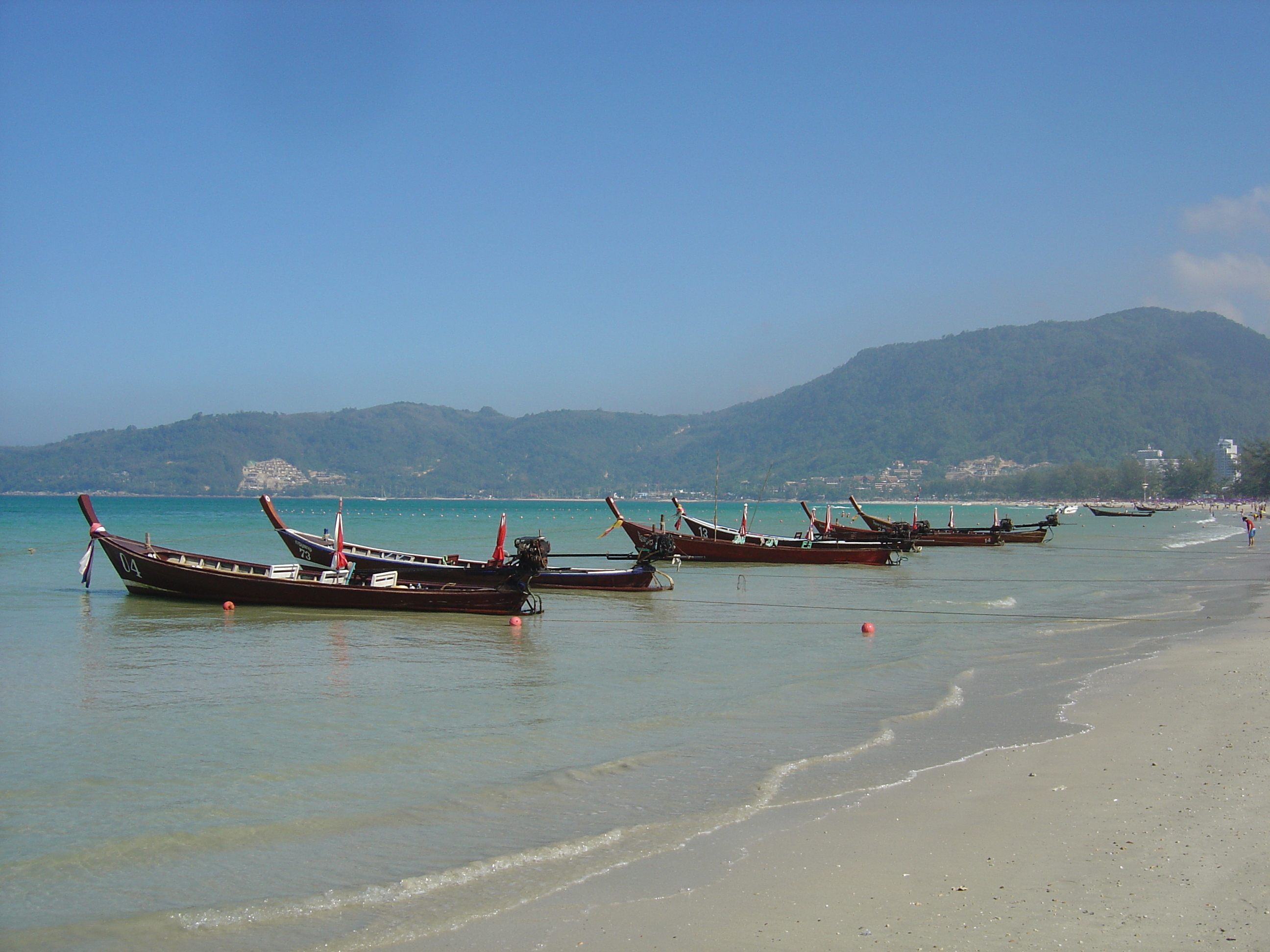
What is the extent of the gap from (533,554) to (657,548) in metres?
7.20

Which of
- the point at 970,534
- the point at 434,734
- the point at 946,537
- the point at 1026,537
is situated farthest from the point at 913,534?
the point at 434,734

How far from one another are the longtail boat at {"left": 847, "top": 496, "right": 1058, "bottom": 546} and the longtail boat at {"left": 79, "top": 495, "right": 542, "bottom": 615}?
37.6m

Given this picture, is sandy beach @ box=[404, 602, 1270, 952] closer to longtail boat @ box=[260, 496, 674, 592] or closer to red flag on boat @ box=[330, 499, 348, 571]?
longtail boat @ box=[260, 496, 674, 592]

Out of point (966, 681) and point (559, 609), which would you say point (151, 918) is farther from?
point (559, 609)

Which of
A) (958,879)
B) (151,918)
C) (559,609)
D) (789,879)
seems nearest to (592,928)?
(789,879)

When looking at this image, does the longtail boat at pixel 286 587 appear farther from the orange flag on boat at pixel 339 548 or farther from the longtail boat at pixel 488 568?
the longtail boat at pixel 488 568

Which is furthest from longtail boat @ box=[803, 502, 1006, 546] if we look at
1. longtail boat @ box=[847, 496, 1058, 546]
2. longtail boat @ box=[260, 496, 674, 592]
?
longtail boat @ box=[260, 496, 674, 592]

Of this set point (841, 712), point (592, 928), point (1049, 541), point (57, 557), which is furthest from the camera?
point (1049, 541)

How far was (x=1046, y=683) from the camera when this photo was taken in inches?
620

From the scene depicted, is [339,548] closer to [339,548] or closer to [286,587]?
[339,548]

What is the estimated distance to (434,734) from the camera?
12.7 m

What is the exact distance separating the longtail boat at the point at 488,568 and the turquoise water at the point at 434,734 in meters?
1.35

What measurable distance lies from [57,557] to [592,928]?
167 feet

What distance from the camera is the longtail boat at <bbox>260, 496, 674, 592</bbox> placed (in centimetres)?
2584
